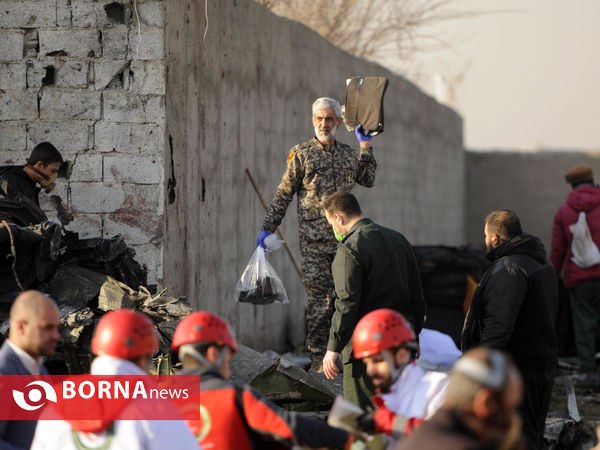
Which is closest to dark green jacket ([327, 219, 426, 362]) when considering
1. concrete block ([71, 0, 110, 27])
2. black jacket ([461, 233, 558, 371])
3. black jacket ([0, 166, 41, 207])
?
black jacket ([461, 233, 558, 371])

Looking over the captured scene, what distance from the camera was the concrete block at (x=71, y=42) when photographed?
7156 millimetres

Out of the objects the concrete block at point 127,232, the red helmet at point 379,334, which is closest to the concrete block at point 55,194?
the concrete block at point 127,232

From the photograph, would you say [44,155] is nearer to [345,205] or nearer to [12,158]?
[12,158]

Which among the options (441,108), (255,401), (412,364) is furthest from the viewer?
(441,108)

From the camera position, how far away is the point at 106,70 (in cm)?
714

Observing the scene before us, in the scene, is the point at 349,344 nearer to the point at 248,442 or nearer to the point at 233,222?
the point at 248,442

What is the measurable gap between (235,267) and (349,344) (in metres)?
3.24

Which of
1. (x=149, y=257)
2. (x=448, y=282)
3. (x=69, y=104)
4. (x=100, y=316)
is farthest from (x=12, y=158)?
(x=448, y=282)

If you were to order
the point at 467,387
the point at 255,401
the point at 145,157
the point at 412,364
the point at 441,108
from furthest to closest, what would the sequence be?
the point at 441,108 → the point at 145,157 → the point at 412,364 → the point at 255,401 → the point at 467,387

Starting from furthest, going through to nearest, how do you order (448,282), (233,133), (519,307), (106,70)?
(448,282), (233,133), (106,70), (519,307)

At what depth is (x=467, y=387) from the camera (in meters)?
2.92

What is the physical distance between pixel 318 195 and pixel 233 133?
1599 millimetres

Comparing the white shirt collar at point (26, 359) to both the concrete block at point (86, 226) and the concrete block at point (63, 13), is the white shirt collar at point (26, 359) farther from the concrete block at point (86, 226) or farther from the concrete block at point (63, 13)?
the concrete block at point (63, 13)

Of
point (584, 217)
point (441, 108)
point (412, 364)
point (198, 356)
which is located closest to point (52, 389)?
point (198, 356)
